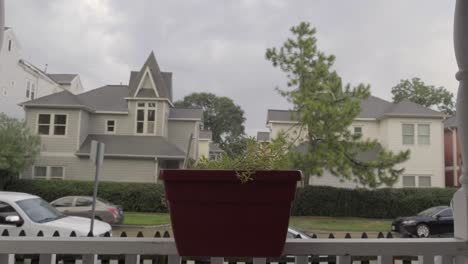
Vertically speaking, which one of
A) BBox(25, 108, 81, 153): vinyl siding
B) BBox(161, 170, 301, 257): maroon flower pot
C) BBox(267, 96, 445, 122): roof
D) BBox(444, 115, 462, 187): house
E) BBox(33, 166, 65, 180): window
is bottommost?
BBox(33, 166, 65, 180): window

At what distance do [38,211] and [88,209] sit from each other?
3.27 ft

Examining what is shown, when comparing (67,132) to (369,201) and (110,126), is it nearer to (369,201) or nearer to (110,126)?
(110,126)

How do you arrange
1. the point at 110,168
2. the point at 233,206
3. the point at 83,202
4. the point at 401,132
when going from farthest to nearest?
the point at 110,168
the point at 401,132
the point at 83,202
the point at 233,206

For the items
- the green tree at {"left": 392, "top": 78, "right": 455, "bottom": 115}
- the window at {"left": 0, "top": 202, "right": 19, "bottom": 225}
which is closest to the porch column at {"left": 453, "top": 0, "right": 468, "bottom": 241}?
the green tree at {"left": 392, "top": 78, "right": 455, "bottom": 115}

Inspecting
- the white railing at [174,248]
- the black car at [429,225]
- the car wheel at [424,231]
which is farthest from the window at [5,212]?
the car wheel at [424,231]

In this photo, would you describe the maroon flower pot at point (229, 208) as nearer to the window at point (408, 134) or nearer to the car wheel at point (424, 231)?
the car wheel at point (424, 231)

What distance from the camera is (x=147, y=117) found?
22.5 ft

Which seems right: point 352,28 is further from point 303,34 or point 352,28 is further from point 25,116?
point 25,116

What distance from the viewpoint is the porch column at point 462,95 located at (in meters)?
0.67

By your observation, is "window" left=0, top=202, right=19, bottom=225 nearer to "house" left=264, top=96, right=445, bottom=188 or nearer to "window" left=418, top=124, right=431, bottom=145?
"house" left=264, top=96, right=445, bottom=188

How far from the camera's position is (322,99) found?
17.8 feet

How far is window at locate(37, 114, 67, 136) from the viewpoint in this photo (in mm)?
7638

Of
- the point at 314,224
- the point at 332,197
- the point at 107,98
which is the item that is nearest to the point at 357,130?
the point at 332,197

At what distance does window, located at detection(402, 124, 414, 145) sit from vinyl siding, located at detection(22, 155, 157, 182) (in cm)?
446
